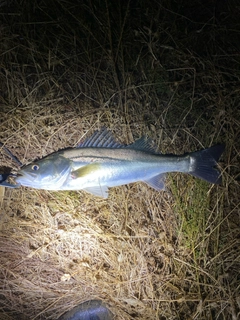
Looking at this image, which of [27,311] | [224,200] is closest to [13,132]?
[27,311]

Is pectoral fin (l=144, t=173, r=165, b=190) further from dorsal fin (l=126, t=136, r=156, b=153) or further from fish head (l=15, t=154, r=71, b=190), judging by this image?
fish head (l=15, t=154, r=71, b=190)

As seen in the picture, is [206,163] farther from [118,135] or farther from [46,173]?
[46,173]

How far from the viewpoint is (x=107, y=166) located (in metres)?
3.23

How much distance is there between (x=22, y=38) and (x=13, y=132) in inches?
54.9

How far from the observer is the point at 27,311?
354cm

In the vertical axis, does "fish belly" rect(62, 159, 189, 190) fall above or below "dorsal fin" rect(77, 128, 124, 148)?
below

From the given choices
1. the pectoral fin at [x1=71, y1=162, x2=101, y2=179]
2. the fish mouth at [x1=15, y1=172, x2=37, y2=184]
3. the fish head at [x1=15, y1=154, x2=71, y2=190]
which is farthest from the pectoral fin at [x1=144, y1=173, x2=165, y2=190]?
the fish mouth at [x1=15, y1=172, x2=37, y2=184]

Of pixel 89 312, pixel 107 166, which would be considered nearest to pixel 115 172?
pixel 107 166

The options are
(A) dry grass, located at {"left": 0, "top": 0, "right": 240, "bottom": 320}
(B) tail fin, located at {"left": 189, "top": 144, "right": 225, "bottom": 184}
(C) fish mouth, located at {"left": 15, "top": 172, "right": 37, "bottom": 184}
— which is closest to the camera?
(C) fish mouth, located at {"left": 15, "top": 172, "right": 37, "bottom": 184}

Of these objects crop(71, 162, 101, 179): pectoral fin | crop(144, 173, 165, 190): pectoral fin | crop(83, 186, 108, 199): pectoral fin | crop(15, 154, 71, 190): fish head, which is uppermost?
crop(15, 154, 71, 190): fish head

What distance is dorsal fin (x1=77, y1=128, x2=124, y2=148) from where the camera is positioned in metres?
3.29

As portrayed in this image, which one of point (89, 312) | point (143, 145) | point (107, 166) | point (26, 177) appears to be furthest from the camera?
point (89, 312)

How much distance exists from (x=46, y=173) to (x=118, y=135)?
1.11 m

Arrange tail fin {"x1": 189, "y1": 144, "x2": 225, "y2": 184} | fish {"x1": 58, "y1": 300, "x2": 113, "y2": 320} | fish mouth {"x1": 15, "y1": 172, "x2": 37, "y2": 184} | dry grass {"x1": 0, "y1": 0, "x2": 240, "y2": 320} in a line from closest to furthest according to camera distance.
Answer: fish mouth {"x1": 15, "y1": 172, "x2": 37, "y2": 184} < tail fin {"x1": 189, "y1": 144, "x2": 225, "y2": 184} < dry grass {"x1": 0, "y1": 0, "x2": 240, "y2": 320} < fish {"x1": 58, "y1": 300, "x2": 113, "y2": 320}
